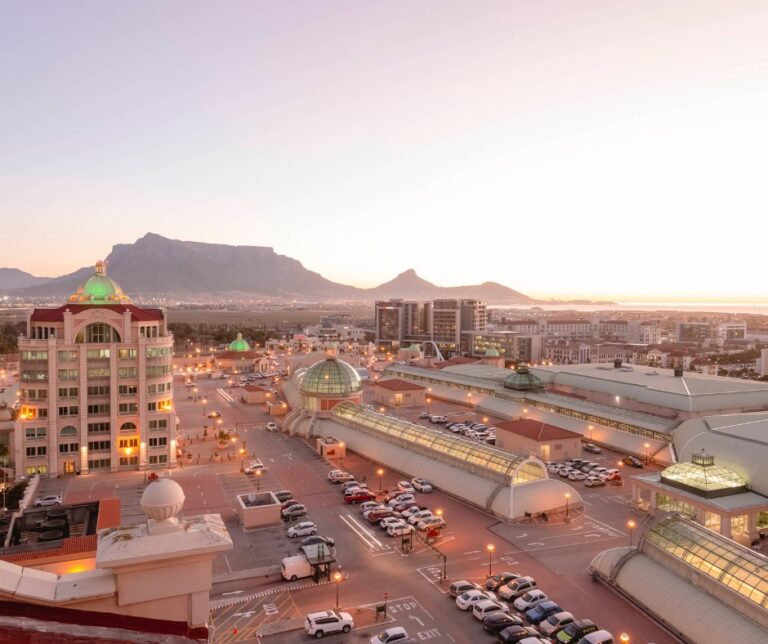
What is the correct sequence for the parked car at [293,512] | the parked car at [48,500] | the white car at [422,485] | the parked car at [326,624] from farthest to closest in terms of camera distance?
the white car at [422,485]
the parked car at [48,500]
the parked car at [293,512]
the parked car at [326,624]

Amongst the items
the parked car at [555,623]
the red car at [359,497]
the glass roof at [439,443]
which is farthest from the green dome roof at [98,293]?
the parked car at [555,623]

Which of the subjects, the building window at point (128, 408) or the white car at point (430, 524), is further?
the building window at point (128, 408)

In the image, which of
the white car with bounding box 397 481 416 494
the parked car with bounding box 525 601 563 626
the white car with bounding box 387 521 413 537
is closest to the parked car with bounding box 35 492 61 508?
the white car with bounding box 387 521 413 537

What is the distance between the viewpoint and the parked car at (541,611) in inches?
1061

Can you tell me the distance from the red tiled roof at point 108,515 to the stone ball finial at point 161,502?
10.2m

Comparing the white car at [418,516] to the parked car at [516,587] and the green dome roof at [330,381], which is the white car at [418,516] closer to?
the parked car at [516,587]

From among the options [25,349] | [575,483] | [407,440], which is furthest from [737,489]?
[25,349]

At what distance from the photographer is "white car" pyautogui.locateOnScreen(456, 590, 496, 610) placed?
91.5ft

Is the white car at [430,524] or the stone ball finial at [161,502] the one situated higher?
the stone ball finial at [161,502]

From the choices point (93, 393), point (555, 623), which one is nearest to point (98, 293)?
point (93, 393)

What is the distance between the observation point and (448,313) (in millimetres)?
172000

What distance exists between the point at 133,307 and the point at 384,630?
38556mm

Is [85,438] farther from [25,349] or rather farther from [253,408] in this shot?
[253,408]

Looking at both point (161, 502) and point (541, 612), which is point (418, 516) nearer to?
point (541, 612)
